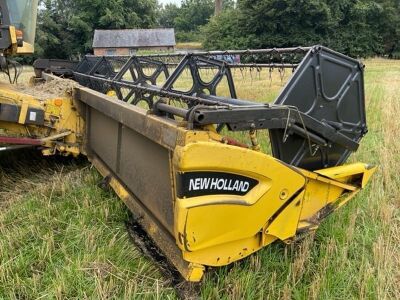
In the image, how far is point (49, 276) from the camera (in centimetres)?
262

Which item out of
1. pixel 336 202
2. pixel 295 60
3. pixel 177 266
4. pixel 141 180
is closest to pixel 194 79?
pixel 295 60

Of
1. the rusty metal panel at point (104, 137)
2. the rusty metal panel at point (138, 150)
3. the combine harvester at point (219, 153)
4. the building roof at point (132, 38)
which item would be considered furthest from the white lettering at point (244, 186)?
the building roof at point (132, 38)

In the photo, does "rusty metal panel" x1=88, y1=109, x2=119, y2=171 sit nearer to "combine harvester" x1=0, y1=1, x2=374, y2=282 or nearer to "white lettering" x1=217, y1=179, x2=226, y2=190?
"combine harvester" x1=0, y1=1, x2=374, y2=282

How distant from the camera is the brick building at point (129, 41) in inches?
2116

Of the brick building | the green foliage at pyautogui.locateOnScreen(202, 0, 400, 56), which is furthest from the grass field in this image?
the brick building

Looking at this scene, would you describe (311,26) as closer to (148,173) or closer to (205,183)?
(148,173)

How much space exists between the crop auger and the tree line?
37928mm

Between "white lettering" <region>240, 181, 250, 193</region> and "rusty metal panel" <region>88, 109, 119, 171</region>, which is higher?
"white lettering" <region>240, 181, 250, 193</region>

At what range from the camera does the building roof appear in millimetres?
53750

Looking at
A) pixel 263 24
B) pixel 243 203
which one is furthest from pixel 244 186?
pixel 263 24

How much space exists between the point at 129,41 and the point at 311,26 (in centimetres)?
2422

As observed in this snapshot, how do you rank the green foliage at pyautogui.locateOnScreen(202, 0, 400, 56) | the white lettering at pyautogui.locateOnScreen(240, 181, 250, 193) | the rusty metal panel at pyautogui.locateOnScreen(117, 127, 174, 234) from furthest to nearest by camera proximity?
the green foliage at pyautogui.locateOnScreen(202, 0, 400, 56), the rusty metal panel at pyautogui.locateOnScreen(117, 127, 174, 234), the white lettering at pyautogui.locateOnScreen(240, 181, 250, 193)

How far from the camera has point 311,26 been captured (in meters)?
41.0

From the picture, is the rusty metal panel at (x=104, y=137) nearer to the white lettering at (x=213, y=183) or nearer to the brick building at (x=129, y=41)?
the white lettering at (x=213, y=183)
